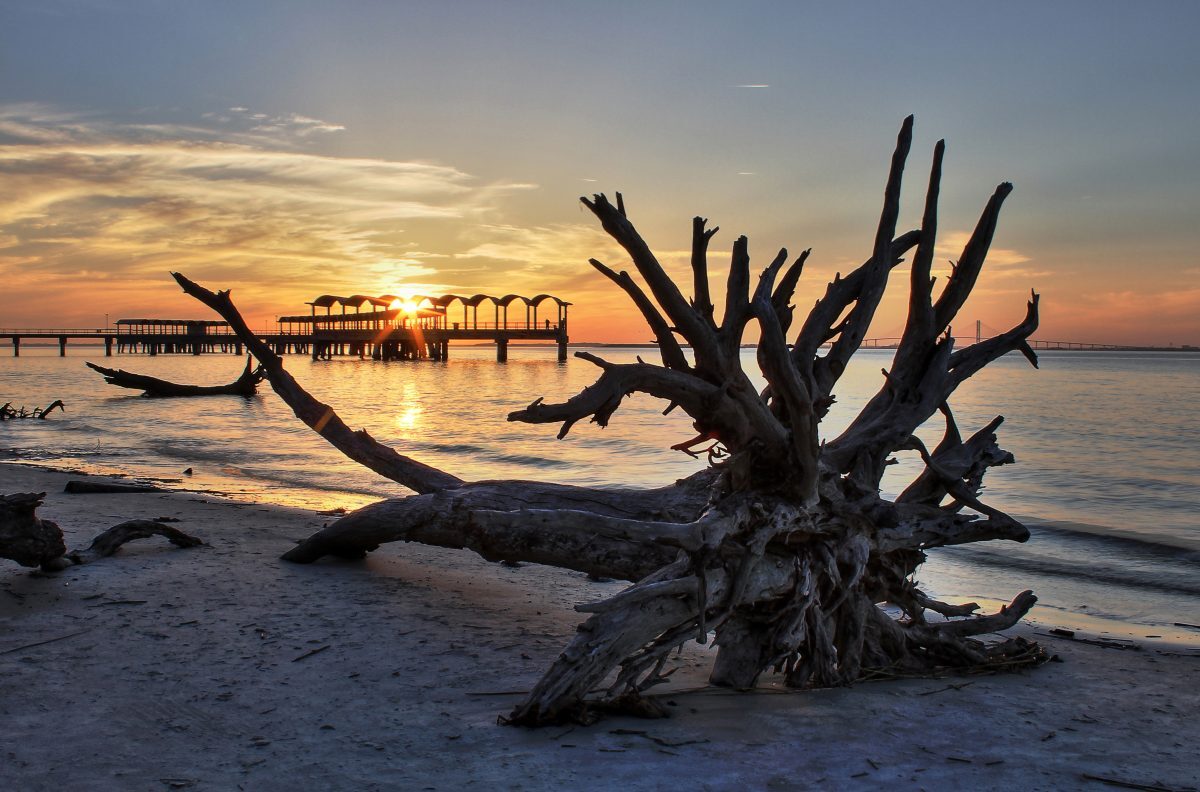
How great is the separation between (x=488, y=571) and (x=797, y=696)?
333 cm

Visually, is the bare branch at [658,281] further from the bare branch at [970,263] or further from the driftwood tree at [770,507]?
the bare branch at [970,263]

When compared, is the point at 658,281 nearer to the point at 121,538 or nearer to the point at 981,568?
the point at 121,538

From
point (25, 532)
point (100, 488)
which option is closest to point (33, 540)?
point (25, 532)

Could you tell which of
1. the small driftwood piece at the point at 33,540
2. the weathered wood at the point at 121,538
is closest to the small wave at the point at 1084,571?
the weathered wood at the point at 121,538

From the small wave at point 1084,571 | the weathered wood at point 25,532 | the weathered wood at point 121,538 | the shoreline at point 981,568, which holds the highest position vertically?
the weathered wood at point 25,532

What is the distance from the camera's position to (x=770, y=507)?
12.3ft

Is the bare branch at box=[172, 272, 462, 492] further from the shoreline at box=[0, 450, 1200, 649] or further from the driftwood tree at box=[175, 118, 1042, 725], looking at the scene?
the shoreline at box=[0, 450, 1200, 649]

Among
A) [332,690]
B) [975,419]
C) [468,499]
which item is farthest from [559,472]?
[975,419]

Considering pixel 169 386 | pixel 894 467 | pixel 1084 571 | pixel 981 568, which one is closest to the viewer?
pixel 981 568

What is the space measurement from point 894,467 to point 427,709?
1591 centimetres

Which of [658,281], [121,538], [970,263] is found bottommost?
[121,538]

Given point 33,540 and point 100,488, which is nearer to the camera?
point 33,540

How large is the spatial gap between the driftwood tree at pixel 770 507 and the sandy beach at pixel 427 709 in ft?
0.78

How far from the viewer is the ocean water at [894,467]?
7.88 meters
